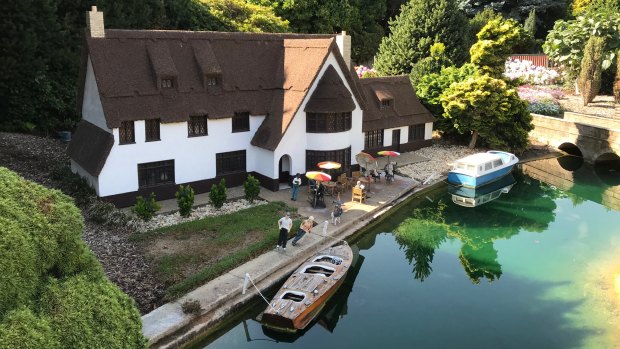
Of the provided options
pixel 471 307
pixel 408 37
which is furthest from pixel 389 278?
pixel 408 37

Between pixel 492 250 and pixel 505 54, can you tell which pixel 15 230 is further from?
pixel 505 54

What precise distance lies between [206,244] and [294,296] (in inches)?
224

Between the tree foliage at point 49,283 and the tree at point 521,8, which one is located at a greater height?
the tree at point 521,8

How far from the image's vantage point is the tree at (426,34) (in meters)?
48.5

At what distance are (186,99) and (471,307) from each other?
17526mm

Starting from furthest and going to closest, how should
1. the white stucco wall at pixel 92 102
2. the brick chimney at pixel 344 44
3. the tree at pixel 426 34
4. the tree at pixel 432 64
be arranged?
the tree at pixel 426 34 → the tree at pixel 432 64 → the brick chimney at pixel 344 44 → the white stucco wall at pixel 92 102

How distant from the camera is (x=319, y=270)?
21.7m

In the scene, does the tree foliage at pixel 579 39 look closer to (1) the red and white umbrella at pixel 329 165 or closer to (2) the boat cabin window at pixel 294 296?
(1) the red and white umbrella at pixel 329 165

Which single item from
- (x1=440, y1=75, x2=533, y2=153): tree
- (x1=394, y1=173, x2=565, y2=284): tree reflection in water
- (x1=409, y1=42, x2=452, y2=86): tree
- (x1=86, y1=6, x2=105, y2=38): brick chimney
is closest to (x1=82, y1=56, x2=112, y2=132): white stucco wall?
(x1=86, y1=6, x2=105, y2=38): brick chimney

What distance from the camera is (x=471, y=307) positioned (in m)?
21.2

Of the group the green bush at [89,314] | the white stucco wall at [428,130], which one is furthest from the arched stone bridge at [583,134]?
the green bush at [89,314]

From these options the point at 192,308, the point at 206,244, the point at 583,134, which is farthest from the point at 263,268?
the point at 583,134

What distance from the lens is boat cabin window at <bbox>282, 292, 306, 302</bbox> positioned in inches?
772

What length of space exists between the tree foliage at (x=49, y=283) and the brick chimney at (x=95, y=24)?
A: 1710cm
